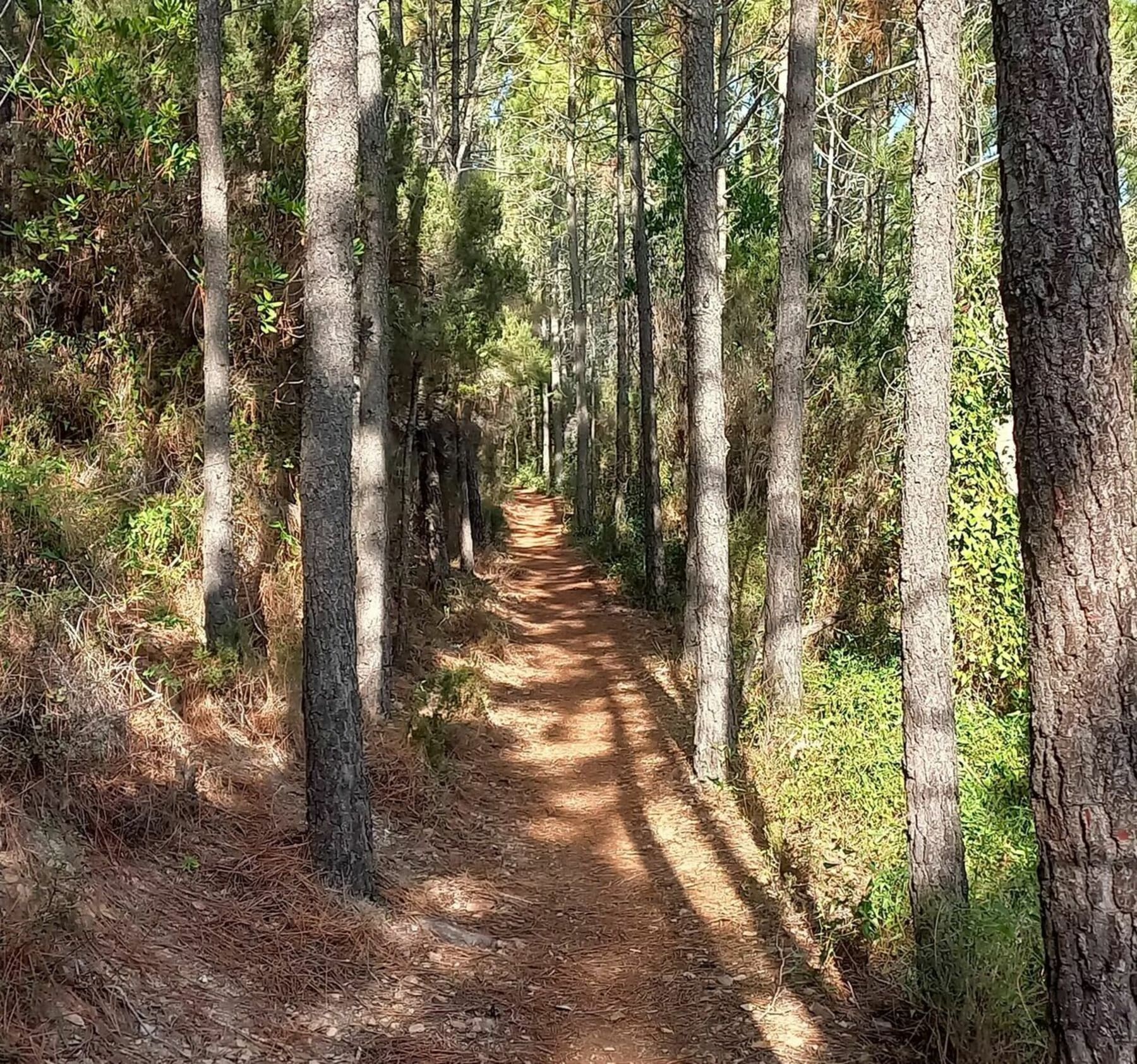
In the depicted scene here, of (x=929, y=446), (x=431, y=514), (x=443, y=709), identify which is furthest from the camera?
(x=431, y=514)

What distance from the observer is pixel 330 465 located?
5.39 m

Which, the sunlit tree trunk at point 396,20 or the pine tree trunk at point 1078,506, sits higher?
the sunlit tree trunk at point 396,20

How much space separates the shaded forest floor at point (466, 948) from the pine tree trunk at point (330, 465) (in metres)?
0.45

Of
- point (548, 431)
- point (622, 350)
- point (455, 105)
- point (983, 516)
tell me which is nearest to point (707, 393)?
point (983, 516)

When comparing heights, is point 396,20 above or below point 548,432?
above

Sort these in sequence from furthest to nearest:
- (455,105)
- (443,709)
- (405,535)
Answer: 1. (455,105)
2. (405,535)
3. (443,709)

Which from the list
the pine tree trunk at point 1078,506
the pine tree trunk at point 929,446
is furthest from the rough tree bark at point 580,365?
the pine tree trunk at point 1078,506

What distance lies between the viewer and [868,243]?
12.1 metres

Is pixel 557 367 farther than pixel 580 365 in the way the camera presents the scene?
Yes

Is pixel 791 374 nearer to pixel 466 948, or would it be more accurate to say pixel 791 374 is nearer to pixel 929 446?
pixel 929 446

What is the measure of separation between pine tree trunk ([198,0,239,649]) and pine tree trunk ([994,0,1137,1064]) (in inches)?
249

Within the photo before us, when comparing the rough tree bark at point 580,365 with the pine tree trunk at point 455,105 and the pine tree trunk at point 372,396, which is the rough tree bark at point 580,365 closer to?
the pine tree trunk at point 455,105

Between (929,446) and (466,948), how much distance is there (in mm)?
3995

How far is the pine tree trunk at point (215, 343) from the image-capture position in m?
7.57
